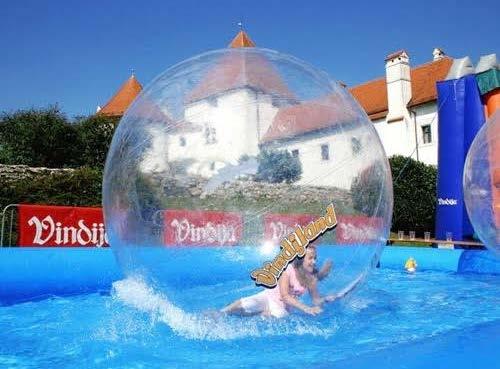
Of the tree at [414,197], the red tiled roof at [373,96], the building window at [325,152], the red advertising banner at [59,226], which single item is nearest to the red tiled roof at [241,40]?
the red tiled roof at [373,96]

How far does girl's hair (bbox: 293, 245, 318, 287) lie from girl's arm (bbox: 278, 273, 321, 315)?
0.09 m

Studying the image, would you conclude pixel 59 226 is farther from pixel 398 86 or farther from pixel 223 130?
pixel 398 86

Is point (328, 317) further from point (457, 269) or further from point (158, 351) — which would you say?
point (457, 269)

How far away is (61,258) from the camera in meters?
7.62

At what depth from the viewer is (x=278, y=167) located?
3.52 meters

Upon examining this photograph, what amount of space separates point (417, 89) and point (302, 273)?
27.0 meters

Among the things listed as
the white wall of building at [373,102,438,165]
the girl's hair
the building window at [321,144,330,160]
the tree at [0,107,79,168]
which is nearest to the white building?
the building window at [321,144,330,160]

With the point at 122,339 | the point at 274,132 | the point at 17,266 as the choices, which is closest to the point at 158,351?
the point at 122,339

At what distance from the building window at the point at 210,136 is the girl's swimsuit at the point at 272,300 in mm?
1046

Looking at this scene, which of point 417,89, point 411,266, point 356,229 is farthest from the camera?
point 417,89

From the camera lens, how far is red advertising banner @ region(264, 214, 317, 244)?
140 inches

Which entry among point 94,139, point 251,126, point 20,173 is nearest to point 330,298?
point 251,126

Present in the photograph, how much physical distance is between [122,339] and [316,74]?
2.64 meters

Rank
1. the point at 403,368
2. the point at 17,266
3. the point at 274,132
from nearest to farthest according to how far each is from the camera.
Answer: the point at 403,368, the point at 274,132, the point at 17,266
